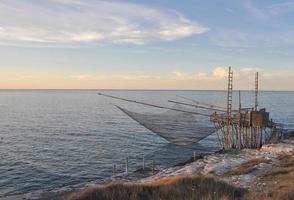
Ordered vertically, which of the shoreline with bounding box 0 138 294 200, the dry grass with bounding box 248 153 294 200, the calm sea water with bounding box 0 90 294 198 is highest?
the dry grass with bounding box 248 153 294 200

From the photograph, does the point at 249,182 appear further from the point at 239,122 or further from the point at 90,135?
the point at 90,135

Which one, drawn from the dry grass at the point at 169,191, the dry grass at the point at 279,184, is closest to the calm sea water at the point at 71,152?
the dry grass at the point at 169,191

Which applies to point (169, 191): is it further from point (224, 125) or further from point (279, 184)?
point (224, 125)

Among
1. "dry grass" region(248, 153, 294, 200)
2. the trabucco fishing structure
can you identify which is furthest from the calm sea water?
"dry grass" region(248, 153, 294, 200)

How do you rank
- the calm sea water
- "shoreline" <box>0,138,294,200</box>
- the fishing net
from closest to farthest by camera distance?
"shoreline" <box>0,138,294,200</box>
the calm sea water
the fishing net

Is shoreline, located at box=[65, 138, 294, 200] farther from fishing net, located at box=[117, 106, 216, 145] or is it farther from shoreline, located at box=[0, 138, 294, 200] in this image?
fishing net, located at box=[117, 106, 216, 145]

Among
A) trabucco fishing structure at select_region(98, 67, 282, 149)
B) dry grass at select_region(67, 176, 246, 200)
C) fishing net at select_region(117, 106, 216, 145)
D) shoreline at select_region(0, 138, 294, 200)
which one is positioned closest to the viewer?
dry grass at select_region(67, 176, 246, 200)

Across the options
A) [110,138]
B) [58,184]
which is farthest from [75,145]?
[58,184]
